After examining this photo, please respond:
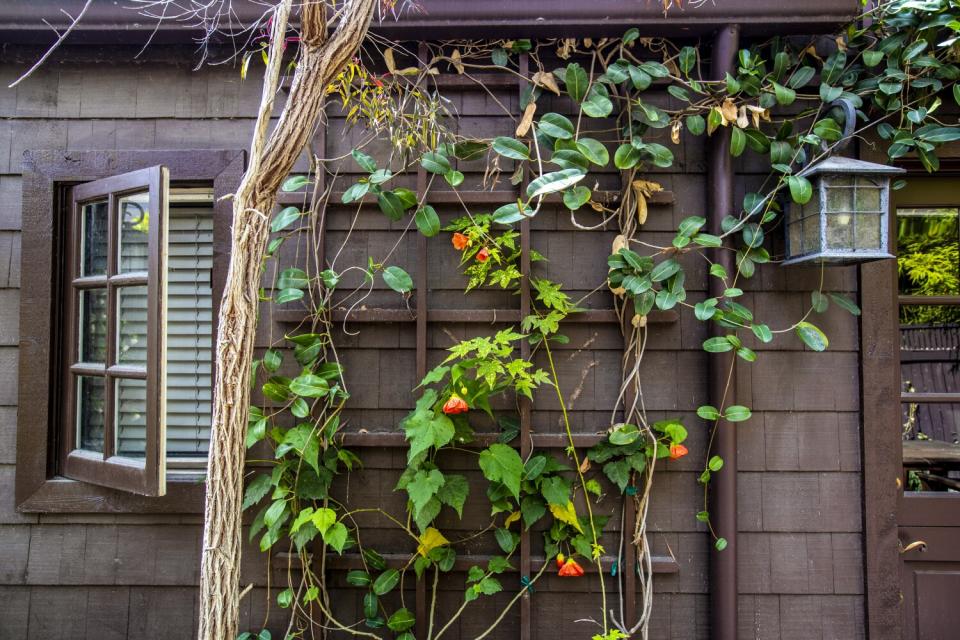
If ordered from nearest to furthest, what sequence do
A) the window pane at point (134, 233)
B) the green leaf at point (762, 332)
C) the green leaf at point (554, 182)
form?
1. the green leaf at point (554, 182)
2. the green leaf at point (762, 332)
3. the window pane at point (134, 233)

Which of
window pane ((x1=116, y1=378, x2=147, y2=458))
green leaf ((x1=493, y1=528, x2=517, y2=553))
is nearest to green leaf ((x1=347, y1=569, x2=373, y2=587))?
green leaf ((x1=493, y1=528, x2=517, y2=553))

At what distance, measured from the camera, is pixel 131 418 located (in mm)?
2098

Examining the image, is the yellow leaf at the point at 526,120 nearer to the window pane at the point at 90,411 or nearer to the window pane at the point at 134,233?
the window pane at the point at 134,233

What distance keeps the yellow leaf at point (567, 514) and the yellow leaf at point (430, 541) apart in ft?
1.19

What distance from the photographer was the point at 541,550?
1.96 metres

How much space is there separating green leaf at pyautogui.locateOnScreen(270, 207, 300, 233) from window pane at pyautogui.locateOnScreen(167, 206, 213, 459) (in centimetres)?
40

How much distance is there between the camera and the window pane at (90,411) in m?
2.04

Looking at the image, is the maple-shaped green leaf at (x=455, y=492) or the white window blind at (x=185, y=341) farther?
the white window blind at (x=185, y=341)

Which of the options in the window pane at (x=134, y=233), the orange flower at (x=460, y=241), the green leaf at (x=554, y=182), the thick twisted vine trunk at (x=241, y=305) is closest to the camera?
the thick twisted vine trunk at (x=241, y=305)

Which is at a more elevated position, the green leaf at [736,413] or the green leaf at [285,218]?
the green leaf at [285,218]

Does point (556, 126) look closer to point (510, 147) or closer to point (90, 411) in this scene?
point (510, 147)

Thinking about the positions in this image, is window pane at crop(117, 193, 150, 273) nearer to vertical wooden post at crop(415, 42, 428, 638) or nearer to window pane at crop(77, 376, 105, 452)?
window pane at crop(77, 376, 105, 452)

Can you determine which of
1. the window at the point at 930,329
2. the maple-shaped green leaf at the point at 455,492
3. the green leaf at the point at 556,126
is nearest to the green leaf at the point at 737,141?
the green leaf at the point at 556,126

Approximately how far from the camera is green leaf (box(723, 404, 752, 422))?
1826 millimetres
